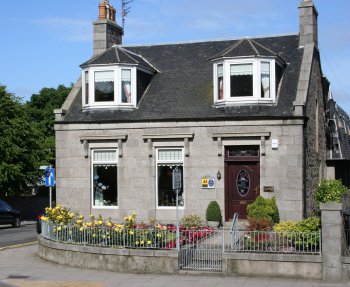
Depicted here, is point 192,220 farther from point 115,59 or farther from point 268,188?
point 115,59

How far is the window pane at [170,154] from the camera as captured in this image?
23891 mm

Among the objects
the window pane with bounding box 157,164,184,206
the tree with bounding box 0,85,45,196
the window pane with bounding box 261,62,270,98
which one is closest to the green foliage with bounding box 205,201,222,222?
the window pane with bounding box 157,164,184,206

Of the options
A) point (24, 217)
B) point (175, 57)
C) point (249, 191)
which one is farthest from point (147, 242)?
point (24, 217)

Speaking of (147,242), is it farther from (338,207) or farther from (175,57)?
(175,57)

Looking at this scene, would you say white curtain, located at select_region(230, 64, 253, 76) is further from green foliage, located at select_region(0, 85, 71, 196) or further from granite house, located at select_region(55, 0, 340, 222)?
green foliage, located at select_region(0, 85, 71, 196)

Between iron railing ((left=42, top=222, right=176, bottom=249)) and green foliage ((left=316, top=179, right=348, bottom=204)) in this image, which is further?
green foliage ((left=316, top=179, right=348, bottom=204))

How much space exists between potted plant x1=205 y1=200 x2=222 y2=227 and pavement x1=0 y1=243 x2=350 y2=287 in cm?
678

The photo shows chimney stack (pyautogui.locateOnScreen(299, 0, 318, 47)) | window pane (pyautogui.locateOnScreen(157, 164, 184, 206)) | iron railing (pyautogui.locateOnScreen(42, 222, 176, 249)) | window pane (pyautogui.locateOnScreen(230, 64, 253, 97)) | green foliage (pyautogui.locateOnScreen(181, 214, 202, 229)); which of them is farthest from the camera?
chimney stack (pyautogui.locateOnScreen(299, 0, 318, 47))

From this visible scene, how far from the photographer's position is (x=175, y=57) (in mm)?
27203

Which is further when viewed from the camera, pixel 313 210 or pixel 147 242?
pixel 313 210

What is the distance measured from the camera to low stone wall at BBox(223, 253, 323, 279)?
14.6 meters

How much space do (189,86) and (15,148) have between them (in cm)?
1618

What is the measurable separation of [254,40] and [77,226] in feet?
42.2

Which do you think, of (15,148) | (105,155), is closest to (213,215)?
(105,155)
